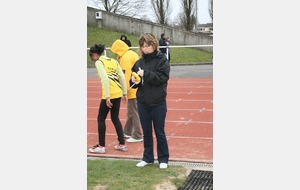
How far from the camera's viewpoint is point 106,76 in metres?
5.52

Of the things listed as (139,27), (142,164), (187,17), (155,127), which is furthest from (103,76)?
(187,17)

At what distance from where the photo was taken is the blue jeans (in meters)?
4.89

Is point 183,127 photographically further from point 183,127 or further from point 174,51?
point 174,51

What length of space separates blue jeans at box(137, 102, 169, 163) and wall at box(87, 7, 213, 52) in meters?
25.7

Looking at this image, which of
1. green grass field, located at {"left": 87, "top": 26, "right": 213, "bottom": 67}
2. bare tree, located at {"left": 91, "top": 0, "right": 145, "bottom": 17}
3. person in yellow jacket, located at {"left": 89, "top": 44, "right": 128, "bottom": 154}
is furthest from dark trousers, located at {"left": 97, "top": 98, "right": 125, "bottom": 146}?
bare tree, located at {"left": 91, "top": 0, "right": 145, "bottom": 17}

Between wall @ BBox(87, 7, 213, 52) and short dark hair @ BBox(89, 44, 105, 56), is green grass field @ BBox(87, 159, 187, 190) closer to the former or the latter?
short dark hair @ BBox(89, 44, 105, 56)

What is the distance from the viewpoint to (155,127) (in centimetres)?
500

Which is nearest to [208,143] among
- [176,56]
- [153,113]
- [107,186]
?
[153,113]

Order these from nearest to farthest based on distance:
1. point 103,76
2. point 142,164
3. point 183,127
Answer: point 142,164 < point 103,76 < point 183,127

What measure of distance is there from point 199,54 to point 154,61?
2229 centimetres

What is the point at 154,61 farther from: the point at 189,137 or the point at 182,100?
the point at 182,100

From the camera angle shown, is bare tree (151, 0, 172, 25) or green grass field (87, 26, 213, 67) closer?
green grass field (87, 26, 213, 67)

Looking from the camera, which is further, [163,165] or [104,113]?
[104,113]

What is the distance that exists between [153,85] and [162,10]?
33.0 m
